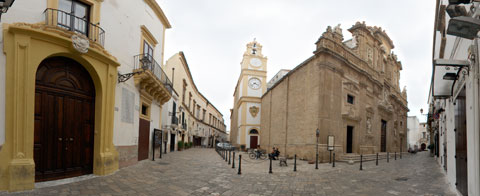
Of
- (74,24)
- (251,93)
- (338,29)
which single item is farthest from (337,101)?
(251,93)

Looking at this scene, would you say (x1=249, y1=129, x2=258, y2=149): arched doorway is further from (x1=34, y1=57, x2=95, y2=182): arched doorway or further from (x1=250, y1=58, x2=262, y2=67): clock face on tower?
(x1=34, y1=57, x2=95, y2=182): arched doorway

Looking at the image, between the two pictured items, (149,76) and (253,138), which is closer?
(149,76)

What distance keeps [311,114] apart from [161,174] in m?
11.7

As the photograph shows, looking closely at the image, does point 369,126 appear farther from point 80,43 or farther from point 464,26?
point 80,43

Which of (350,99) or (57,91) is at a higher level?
(350,99)

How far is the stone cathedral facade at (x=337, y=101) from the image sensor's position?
17.6 meters

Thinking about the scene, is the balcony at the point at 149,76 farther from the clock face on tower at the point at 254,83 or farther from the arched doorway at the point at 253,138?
the clock face on tower at the point at 254,83

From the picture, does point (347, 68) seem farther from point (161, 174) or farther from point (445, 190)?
point (161, 174)

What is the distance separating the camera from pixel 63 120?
722 cm

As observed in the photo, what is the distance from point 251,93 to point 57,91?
103ft

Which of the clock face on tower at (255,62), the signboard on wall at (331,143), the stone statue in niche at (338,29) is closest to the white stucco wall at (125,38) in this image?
the signboard on wall at (331,143)

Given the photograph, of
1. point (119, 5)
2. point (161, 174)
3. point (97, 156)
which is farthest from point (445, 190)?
point (119, 5)

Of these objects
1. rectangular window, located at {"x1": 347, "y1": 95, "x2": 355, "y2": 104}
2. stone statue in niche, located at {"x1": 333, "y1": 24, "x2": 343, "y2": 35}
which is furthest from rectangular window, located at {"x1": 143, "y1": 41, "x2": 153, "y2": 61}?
rectangular window, located at {"x1": 347, "y1": 95, "x2": 355, "y2": 104}

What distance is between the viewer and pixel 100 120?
8117mm
